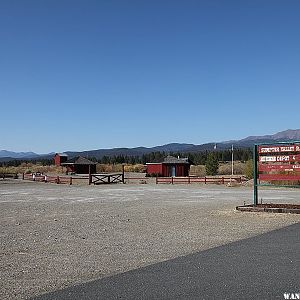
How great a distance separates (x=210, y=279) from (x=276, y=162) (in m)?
12.5

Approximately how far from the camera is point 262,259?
794 cm

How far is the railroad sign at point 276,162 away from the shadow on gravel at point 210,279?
31.2 ft

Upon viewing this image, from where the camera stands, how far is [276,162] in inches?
721

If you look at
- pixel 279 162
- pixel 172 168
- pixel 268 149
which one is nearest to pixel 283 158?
pixel 279 162

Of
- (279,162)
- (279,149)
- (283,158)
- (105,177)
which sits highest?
(279,149)

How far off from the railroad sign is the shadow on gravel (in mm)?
9509

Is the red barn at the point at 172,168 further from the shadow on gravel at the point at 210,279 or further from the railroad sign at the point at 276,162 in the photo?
the shadow on gravel at the point at 210,279

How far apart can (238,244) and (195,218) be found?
5.61 metres

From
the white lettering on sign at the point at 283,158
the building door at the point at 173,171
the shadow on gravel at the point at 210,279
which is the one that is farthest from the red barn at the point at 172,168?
the shadow on gravel at the point at 210,279

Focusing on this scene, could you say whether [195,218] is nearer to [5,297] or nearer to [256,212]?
[256,212]

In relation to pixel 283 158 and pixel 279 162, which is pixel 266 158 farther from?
pixel 283 158

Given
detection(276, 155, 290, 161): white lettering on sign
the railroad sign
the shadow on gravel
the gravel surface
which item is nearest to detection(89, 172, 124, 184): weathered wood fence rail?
the gravel surface

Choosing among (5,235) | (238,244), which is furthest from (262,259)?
(5,235)

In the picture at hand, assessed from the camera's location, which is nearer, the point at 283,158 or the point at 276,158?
the point at 283,158
